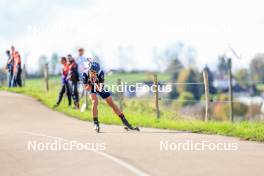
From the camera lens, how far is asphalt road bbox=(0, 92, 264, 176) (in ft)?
30.5

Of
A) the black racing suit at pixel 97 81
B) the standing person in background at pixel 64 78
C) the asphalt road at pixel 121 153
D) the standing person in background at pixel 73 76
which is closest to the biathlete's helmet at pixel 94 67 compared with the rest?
the black racing suit at pixel 97 81

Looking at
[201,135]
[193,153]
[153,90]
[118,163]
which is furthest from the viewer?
[153,90]

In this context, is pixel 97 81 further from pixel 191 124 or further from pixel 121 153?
pixel 121 153

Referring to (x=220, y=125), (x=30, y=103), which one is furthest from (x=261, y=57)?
(x=220, y=125)

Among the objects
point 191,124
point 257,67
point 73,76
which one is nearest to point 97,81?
point 191,124

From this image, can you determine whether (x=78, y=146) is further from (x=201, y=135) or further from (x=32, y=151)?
(x=201, y=135)

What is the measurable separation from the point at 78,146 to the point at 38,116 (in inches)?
379

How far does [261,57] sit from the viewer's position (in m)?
142

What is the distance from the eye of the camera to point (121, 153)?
444 inches

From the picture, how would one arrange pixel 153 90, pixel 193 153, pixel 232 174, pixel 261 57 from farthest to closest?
pixel 261 57 < pixel 153 90 < pixel 193 153 < pixel 232 174

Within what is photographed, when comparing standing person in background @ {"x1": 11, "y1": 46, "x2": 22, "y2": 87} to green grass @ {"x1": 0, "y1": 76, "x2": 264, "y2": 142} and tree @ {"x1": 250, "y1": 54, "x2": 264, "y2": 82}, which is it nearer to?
green grass @ {"x1": 0, "y1": 76, "x2": 264, "y2": 142}

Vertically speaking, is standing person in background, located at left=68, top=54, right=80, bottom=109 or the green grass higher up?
standing person in background, located at left=68, top=54, right=80, bottom=109

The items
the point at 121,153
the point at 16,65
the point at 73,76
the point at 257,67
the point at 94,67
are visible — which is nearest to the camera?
the point at 121,153

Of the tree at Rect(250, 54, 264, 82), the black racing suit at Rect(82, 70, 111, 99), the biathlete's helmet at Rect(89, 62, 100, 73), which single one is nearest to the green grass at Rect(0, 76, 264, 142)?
the black racing suit at Rect(82, 70, 111, 99)
